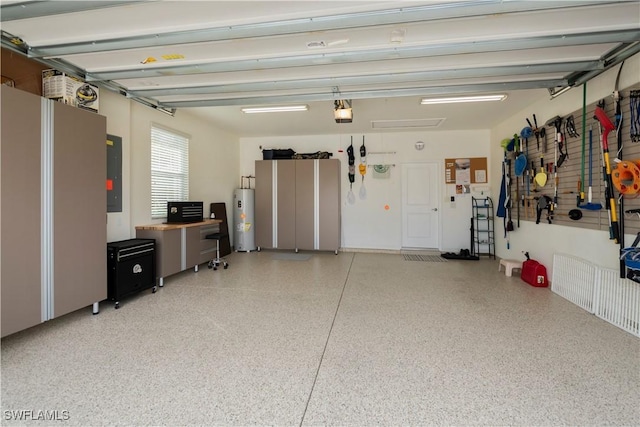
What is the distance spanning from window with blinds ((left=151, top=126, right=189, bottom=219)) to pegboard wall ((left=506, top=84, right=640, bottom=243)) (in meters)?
5.95

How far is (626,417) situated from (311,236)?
5.24m

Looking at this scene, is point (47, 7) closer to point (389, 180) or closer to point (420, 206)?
point (389, 180)

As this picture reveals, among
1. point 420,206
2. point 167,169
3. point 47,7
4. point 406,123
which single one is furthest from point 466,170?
point 47,7

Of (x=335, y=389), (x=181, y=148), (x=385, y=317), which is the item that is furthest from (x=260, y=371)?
(x=181, y=148)

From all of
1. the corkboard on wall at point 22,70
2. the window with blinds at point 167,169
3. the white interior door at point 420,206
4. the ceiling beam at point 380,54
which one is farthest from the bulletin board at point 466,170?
the corkboard on wall at point 22,70

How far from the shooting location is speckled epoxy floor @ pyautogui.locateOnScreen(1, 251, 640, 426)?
5.27ft

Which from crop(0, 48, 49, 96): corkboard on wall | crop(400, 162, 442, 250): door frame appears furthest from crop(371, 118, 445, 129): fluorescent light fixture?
crop(0, 48, 49, 96): corkboard on wall

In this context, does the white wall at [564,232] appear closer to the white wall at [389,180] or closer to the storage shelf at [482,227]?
the storage shelf at [482,227]

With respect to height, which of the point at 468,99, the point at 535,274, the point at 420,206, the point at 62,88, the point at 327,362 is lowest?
the point at 327,362

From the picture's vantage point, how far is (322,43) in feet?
8.48

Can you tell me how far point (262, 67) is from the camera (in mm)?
2908

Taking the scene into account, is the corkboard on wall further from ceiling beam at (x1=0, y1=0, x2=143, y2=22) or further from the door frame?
the door frame

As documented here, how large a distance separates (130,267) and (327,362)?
2.77 meters

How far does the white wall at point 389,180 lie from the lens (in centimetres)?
616
